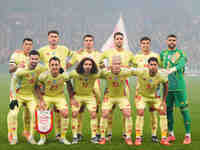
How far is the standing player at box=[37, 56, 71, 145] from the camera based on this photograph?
310 inches

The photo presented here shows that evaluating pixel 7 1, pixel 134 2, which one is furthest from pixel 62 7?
pixel 134 2

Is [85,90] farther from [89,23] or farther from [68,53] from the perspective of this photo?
[89,23]

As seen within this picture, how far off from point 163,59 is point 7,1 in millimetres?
151444

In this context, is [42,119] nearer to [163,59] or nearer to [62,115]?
[62,115]

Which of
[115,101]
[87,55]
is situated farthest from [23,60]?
[115,101]

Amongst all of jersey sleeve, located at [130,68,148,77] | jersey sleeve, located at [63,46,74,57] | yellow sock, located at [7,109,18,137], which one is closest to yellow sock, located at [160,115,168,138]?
jersey sleeve, located at [130,68,148,77]

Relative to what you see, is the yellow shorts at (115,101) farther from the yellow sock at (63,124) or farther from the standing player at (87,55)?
the yellow sock at (63,124)

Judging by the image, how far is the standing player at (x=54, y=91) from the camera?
Answer: 7.86 metres

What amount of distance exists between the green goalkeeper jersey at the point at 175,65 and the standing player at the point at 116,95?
3.83 feet

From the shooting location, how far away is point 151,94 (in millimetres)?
8164

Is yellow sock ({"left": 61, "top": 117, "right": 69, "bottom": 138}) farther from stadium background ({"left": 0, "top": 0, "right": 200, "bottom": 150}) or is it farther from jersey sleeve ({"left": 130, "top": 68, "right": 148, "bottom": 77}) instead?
stadium background ({"left": 0, "top": 0, "right": 200, "bottom": 150})

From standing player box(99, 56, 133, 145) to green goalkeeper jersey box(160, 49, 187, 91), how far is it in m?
1.17

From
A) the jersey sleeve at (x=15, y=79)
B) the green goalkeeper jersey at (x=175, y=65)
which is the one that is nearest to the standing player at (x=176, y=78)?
the green goalkeeper jersey at (x=175, y=65)

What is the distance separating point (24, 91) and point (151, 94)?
2.99 meters
